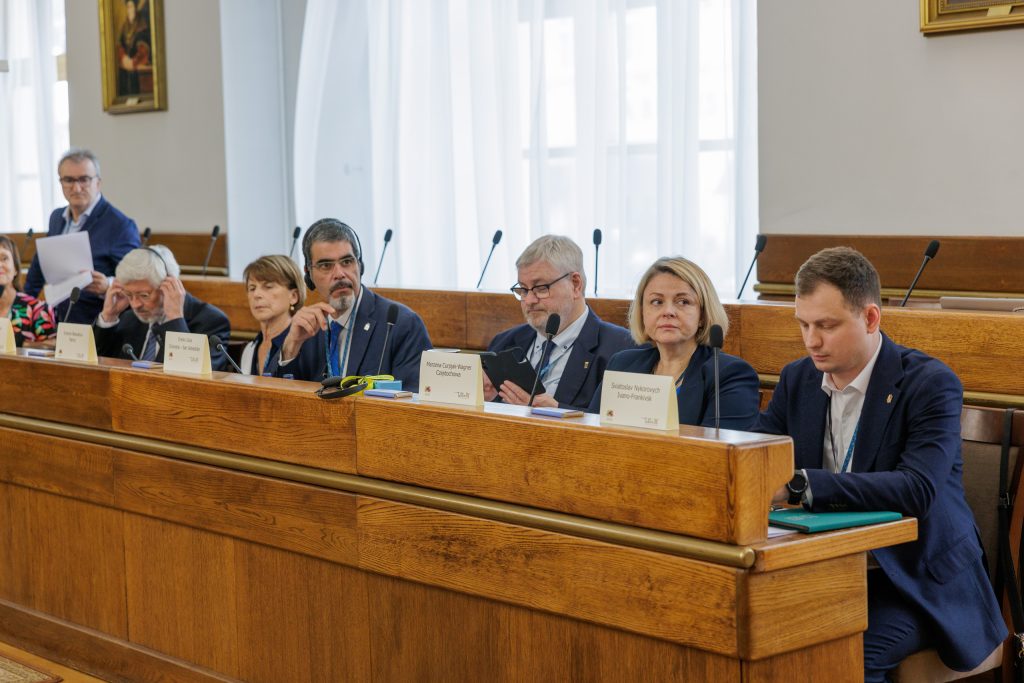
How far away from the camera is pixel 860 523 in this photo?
2023 millimetres

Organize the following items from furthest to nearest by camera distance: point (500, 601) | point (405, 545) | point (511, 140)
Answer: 1. point (511, 140)
2. point (405, 545)
3. point (500, 601)

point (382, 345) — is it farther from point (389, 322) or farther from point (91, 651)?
point (91, 651)

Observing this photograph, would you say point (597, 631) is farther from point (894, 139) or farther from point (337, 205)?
point (337, 205)

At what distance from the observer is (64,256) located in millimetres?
4746

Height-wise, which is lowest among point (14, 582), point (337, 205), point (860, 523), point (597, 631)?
point (14, 582)

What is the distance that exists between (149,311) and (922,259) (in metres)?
2.80

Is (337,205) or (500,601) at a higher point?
(337,205)

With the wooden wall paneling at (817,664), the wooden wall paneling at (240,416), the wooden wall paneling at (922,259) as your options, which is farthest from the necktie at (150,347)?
the wooden wall paneling at (817,664)

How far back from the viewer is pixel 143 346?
442 centimetres

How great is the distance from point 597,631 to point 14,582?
211 cm

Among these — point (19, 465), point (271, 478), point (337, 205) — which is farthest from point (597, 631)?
point (337, 205)

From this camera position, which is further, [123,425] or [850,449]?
[123,425]

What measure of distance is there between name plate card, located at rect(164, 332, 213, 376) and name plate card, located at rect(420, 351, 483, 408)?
77 centimetres

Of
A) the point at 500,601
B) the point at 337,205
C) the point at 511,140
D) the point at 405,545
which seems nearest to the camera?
the point at 500,601
